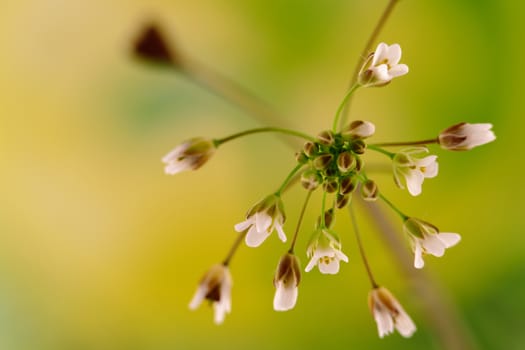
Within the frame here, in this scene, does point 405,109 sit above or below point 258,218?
above

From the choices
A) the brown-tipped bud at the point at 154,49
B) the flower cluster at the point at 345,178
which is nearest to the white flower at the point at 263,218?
the flower cluster at the point at 345,178

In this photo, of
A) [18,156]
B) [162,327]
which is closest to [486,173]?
[162,327]

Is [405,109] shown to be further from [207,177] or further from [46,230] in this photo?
[46,230]

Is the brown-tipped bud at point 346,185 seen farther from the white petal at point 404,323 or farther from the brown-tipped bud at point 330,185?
the white petal at point 404,323

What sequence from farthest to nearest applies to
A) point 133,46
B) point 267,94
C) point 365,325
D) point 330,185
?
1. point 267,94
2. point 365,325
3. point 133,46
4. point 330,185

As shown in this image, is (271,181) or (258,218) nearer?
(258,218)

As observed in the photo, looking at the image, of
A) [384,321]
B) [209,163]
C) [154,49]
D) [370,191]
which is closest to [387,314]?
[384,321]

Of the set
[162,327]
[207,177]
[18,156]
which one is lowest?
[162,327]
